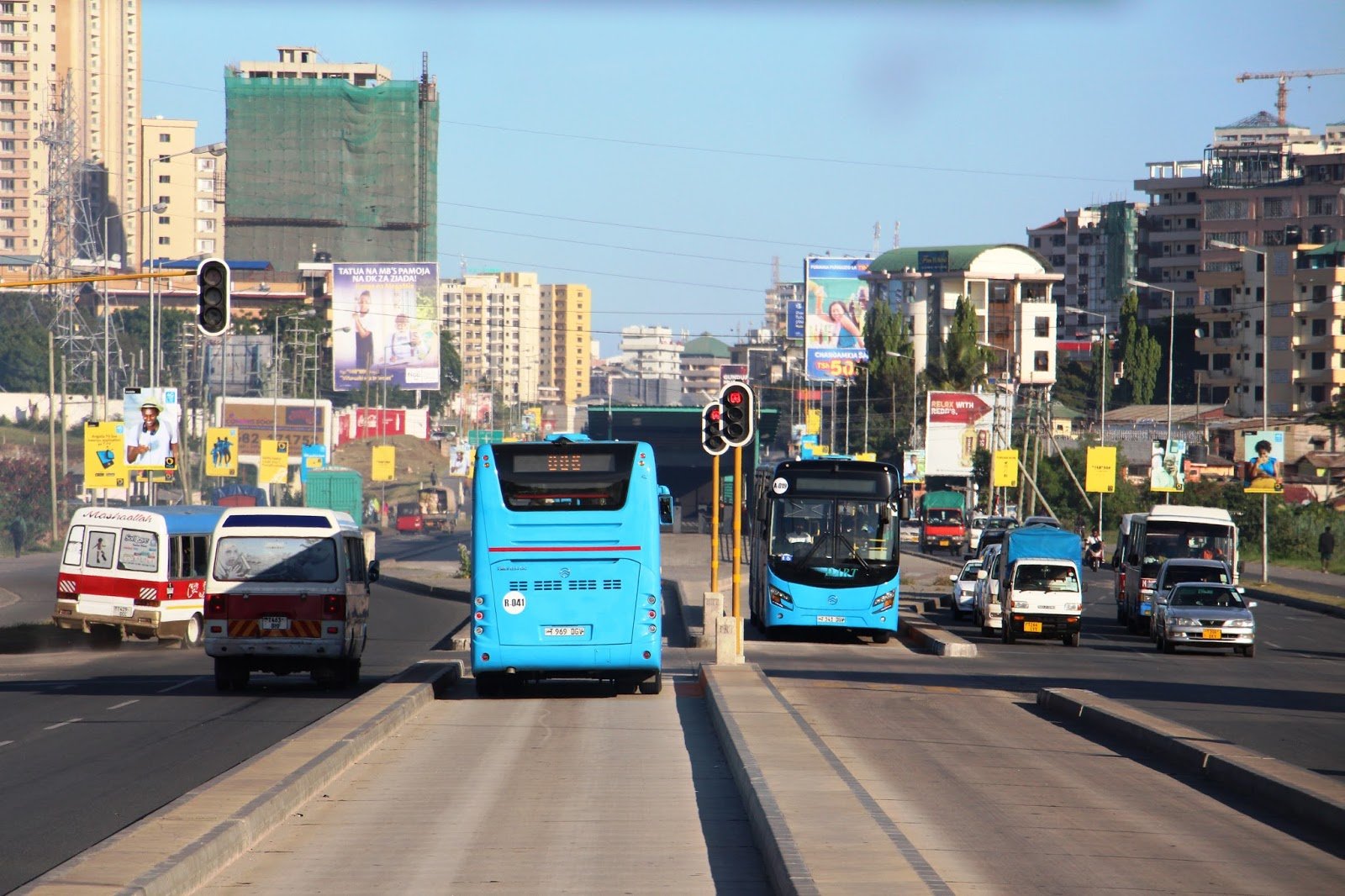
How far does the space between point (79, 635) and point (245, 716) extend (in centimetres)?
1720

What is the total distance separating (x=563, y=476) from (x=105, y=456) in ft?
134

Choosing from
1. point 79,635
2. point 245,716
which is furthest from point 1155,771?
point 79,635

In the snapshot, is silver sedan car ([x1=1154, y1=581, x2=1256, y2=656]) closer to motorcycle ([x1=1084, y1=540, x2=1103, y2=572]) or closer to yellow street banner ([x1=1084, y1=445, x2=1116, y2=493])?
yellow street banner ([x1=1084, y1=445, x2=1116, y2=493])

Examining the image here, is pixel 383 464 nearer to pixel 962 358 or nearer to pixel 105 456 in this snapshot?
pixel 105 456

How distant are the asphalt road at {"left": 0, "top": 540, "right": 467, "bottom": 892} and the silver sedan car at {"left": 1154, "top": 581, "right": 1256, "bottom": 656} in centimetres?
1552

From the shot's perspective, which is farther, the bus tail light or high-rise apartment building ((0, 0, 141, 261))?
high-rise apartment building ((0, 0, 141, 261))

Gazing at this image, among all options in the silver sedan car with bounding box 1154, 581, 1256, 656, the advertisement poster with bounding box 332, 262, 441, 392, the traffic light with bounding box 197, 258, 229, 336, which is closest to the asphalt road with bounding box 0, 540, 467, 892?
the traffic light with bounding box 197, 258, 229, 336

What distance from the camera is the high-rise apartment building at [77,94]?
178250 millimetres

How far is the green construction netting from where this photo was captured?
139 m

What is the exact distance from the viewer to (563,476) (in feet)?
66.2

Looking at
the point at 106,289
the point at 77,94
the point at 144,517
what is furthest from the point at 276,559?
the point at 77,94

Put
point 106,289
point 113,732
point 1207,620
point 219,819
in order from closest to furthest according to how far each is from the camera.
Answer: point 219,819, point 113,732, point 1207,620, point 106,289

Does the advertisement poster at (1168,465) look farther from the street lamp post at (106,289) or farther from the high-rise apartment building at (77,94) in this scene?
the high-rise apartment building at (77,94)

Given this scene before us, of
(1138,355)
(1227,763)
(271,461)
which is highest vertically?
(1138,355)
